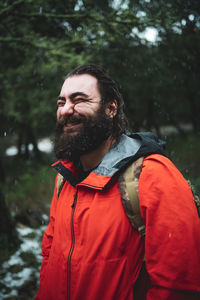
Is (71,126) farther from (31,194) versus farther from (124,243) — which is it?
(31,194)

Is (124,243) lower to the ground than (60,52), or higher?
lower

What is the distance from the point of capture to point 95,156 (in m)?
1.88

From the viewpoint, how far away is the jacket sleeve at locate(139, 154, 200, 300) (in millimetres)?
1192

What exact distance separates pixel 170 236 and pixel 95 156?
36.9 inches

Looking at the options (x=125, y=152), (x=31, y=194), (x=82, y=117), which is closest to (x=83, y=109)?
(x=82, y=117)

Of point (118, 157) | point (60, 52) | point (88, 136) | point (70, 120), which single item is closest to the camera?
point (118, 157)

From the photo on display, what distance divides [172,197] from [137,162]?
1.21ft

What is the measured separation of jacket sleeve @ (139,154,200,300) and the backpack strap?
0.05 meters

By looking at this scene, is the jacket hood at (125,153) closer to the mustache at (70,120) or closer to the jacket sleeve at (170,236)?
the jacket sleeve at (170,236)

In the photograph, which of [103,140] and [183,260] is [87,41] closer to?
[103,140]

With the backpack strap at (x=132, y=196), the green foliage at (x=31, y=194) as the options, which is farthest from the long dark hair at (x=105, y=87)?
the green foliage at (x=31, y=194)

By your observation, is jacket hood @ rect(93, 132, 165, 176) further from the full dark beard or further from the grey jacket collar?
the full dark beard

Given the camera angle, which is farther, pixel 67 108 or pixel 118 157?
pixel 67 108

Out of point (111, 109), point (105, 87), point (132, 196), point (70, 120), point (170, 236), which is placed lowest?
point (170, 236)
